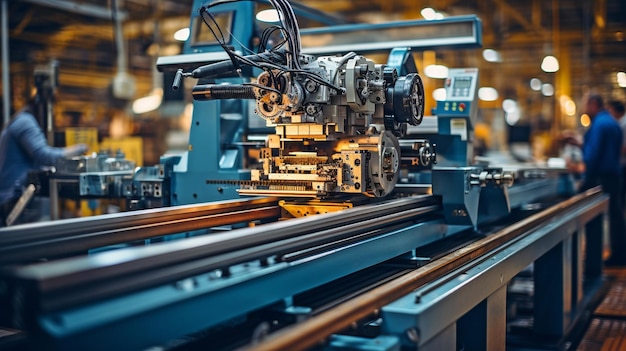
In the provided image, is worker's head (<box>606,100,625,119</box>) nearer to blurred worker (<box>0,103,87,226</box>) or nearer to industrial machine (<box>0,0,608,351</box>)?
industrial machine (<box>0,0,608,351</box>)

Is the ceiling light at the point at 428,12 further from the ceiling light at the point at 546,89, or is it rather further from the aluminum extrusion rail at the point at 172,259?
the ceiling light at the point at 546,89

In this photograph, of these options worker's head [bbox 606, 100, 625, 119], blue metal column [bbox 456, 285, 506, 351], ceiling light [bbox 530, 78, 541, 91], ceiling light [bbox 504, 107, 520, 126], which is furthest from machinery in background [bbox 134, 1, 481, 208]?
ceiling light [bbox 530, 78, 541, 91]

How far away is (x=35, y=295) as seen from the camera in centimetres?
126

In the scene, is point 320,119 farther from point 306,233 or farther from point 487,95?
point 487,95

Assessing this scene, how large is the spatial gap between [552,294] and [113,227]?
2.50 metres

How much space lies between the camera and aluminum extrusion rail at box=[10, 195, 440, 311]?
1.29 m

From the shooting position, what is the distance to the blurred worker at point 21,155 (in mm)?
4523

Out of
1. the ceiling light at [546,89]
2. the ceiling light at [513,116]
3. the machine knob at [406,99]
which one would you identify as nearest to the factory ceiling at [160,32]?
the ceiling light at [513,116]

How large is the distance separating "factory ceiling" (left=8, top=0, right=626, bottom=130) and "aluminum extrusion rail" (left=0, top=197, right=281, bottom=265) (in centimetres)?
572

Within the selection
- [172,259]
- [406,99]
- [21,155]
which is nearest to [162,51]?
[21,155]

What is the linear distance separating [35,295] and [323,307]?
0.99m

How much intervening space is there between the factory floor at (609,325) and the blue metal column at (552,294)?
161 millimetres

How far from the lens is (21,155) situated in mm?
4734

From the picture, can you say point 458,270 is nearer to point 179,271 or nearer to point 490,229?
point 179,271
